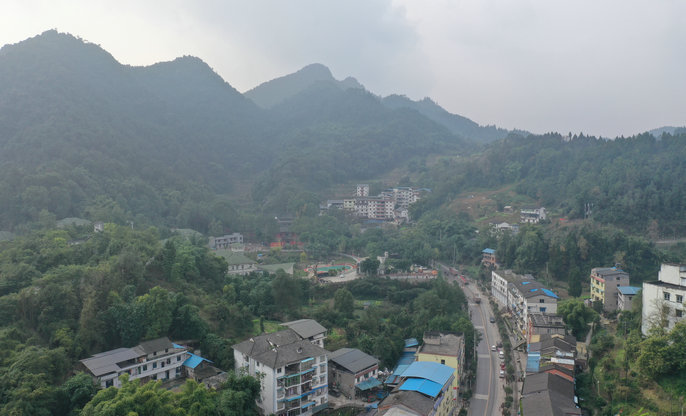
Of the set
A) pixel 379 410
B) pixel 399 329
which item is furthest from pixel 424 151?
pixel 379 410

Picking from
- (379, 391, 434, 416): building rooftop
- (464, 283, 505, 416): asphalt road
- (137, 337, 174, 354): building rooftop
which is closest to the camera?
(379, 391, 434, 416): building rooftop

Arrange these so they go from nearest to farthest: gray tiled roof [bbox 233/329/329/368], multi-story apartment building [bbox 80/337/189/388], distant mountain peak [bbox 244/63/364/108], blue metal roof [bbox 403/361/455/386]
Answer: multi-story apartment building [bbox 80/337/189/388], gray tiled roof [bbox 233/329/329/368], blue metal roof [bbox 403/361/455/386], distant mountain peak [bbox 244/63/364/108]

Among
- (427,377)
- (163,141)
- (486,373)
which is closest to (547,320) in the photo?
(486,373)

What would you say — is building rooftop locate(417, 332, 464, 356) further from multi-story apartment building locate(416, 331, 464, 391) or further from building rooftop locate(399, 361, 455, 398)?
building rooftop locate(399, 361, 455, 398)

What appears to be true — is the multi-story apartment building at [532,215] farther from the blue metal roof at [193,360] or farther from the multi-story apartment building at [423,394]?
the blue metal roof at [193,360]

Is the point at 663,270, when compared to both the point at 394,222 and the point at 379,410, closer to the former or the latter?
the point at 379,410

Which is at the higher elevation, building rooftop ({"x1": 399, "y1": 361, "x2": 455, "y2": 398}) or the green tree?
the green tree

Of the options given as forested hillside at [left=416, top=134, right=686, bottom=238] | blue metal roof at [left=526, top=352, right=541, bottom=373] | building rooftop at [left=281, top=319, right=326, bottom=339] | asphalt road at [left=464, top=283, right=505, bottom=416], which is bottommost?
asphalt road at [left=464, top=283, right=505, bottom=416]

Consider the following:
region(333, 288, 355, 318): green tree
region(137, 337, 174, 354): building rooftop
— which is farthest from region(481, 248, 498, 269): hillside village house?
region(137, 337, 174, 354): building rooftop
